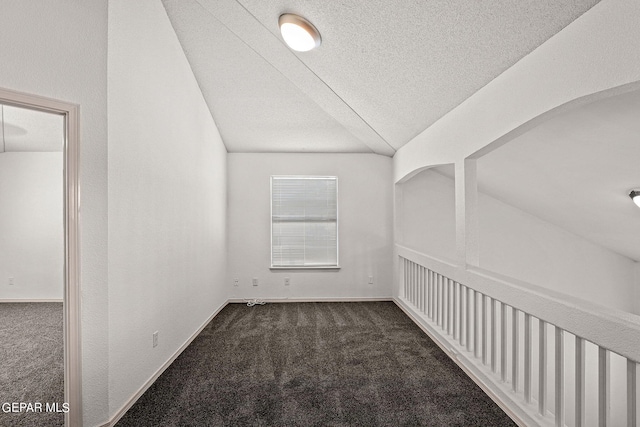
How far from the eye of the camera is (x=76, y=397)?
1.81m

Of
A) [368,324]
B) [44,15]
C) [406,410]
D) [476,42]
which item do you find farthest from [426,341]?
[44,15]

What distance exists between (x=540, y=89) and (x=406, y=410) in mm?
2004

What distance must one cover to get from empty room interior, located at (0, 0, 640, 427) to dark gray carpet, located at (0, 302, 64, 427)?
12 millimetres

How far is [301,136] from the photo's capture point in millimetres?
4398

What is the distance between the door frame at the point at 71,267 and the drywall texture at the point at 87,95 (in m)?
0.03

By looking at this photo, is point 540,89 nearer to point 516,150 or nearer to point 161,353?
point 516,150

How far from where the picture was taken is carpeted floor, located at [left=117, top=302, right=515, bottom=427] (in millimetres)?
2035

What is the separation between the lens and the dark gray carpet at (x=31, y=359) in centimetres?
187

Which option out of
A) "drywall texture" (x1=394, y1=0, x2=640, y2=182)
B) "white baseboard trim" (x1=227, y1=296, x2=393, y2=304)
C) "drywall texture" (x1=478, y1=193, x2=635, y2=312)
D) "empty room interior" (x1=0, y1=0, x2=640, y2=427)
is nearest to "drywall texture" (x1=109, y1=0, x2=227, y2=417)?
"empty room interior" (x1=0, y1=0, x2=640, y2=427)

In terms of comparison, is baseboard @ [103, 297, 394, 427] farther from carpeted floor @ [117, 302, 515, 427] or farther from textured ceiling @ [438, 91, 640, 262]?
textured ceiling @ [438, 91, 640, 262]

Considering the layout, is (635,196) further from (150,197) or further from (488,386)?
(150,197)

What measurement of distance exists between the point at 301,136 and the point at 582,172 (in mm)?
2998

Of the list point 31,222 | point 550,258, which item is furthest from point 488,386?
point 31,222

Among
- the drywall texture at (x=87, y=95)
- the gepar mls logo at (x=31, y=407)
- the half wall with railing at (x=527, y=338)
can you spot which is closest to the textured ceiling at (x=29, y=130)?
the drywall texture at (x=87, y=95)
